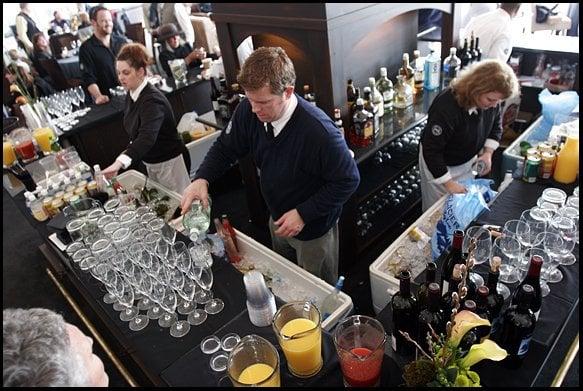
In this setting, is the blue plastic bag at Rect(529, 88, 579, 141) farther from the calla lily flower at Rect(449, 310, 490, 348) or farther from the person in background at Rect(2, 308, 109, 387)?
the person in background at Rect(2, 308, 109, 387)

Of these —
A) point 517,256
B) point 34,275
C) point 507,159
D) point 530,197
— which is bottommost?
point 34,275

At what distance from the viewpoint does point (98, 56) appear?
4422 millimetres

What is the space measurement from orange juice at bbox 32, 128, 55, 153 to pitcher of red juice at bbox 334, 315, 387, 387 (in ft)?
9.82

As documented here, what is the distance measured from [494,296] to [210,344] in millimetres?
975

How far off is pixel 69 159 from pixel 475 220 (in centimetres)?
255

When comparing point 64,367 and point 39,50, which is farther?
point 39,50

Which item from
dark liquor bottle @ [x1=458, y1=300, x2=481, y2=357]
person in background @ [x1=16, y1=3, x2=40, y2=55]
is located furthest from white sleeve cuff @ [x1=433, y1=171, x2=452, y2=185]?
person in background @ [x1=16, y1=3, x2=40, y2=55]

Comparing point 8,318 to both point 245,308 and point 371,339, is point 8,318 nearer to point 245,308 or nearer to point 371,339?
point 245,308

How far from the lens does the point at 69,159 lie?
2.96 m

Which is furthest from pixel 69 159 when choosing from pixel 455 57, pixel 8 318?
pixel 455 57

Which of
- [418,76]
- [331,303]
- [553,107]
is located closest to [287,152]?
[331,303]

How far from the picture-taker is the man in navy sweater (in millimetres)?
1843

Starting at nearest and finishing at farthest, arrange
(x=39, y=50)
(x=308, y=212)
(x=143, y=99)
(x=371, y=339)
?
(x=371, y=339), (x=308, y=212), (x=143, y=99), (x=39, y=50)

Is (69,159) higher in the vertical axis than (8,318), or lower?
lower
